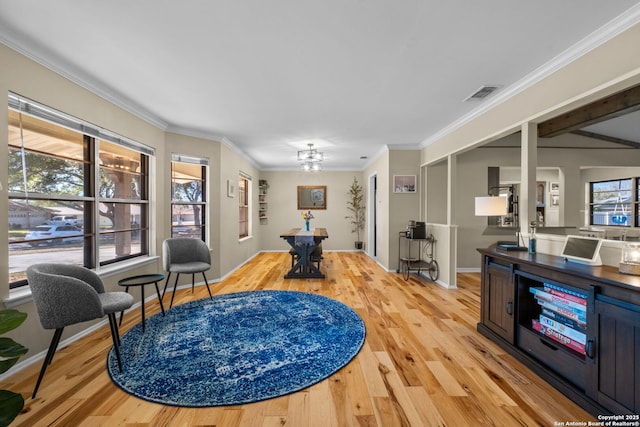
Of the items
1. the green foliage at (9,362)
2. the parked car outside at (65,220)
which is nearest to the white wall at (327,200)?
the parked car outside at (65,220)

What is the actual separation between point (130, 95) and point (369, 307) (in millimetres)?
3746

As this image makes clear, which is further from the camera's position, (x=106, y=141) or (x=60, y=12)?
(x=106, y=141)

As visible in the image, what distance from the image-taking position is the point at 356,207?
787 cm

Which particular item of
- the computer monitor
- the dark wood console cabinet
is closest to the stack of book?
the dark wood console cabinet

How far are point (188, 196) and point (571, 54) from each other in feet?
15.9

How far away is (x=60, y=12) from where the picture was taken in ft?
5.83

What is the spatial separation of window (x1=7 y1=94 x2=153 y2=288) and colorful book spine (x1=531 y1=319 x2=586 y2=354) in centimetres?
419

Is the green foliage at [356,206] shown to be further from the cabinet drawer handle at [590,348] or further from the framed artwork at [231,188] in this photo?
the cabinet drawer handle at [590,348]

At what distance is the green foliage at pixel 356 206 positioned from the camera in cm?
788

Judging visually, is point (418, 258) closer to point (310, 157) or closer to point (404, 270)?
point (404, 270)

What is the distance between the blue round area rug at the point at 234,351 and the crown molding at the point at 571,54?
115 inches

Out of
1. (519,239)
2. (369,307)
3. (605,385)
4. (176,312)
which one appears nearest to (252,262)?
(176,312)

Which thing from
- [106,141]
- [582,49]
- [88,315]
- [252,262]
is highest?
[582,49]

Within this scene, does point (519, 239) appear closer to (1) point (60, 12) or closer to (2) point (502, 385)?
(2) point (502, 385)
